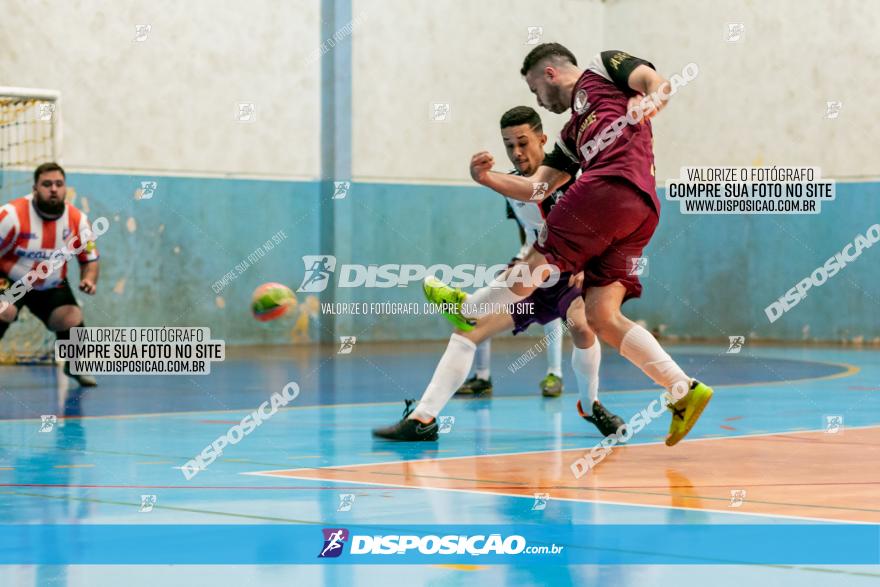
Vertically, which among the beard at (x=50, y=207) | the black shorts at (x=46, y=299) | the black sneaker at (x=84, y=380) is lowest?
the black sneaker at (x=84, y=380)

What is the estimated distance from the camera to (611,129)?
272 inches

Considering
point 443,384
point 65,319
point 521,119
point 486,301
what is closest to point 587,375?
point 486,301

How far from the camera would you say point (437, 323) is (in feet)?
71.2

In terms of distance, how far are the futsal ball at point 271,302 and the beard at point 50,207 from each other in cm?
214

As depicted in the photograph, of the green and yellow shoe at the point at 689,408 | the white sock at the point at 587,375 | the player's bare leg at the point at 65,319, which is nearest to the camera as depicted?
the green and yellow shoe at the point at 689,408

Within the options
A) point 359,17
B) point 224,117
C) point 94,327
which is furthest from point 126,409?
point 359,17

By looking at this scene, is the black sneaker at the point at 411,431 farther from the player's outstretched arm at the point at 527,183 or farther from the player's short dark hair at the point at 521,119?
the player's short dark hair at the point at 521,119

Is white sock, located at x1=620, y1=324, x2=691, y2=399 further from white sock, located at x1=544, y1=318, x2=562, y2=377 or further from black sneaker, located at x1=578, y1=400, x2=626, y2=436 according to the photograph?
white sock, located at x1=544, y1=318, x2=562, y2=377

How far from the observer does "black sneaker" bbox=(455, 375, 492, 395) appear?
37.9ft

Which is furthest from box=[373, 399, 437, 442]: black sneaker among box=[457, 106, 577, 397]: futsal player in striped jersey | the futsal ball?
the futsal ball

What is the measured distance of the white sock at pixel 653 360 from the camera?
675 centimetres

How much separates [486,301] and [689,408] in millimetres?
1706

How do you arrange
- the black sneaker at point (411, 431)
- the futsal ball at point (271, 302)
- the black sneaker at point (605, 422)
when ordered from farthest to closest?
the futsal ball at point (271, 302), the black sneaker at point (605, 422), the black sneaker at point (411, 431)

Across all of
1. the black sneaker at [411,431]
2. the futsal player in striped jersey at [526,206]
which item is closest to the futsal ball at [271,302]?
the futsal player in striped jersey at [526,206]
